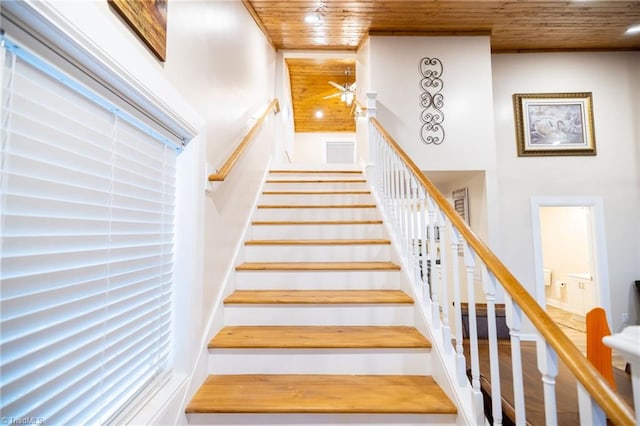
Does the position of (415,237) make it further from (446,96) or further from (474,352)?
(446,96)

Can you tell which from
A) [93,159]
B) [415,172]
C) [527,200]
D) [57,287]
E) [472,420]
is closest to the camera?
[57,287]

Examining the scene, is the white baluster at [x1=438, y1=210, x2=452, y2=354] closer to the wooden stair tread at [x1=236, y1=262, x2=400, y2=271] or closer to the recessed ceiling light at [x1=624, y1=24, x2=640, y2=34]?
the wooden stair tread at [x1=236, y1=262, x2=400, y2=271]

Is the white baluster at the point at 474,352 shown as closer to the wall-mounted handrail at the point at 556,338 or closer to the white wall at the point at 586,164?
the wall-mounted handrail at the point at 556,338

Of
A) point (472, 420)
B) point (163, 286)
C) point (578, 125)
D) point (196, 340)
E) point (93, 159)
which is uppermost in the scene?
point (578, 125)

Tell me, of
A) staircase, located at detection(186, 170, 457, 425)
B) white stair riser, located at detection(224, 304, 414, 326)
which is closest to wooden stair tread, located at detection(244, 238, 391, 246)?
staircase, located at detection(186, 170, 457, 425)

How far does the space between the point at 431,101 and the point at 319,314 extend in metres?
2.97

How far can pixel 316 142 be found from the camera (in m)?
7.96

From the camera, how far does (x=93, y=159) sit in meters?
0.92

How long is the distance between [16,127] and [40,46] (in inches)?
8.5

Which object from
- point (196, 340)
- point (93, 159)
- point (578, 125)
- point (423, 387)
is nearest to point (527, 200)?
point (578, 125)

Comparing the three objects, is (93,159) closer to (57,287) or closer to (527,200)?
(57,287)

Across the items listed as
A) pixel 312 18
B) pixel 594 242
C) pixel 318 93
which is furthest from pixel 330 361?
pixel 318 93

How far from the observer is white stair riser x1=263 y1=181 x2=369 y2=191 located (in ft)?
10.9

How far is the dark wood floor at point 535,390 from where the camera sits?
1.48 m
